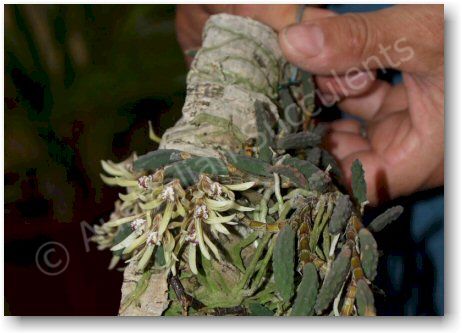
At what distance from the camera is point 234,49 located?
664mm

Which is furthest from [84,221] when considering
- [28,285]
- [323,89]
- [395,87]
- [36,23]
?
[395,87]

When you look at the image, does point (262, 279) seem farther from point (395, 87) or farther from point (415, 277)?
point (395, 87)

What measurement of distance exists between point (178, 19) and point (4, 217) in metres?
0.52

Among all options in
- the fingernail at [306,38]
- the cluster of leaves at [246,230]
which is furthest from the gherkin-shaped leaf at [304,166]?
the fingernail at [306,38]

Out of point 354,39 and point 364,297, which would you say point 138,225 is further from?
point 354,39

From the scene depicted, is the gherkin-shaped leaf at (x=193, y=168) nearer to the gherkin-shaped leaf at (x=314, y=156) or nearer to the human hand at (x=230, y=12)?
the gherkin-shaped leaf at (x=314, y=156)

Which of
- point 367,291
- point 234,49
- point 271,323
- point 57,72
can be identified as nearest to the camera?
point 367,291

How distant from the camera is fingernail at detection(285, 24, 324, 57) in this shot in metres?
0.68

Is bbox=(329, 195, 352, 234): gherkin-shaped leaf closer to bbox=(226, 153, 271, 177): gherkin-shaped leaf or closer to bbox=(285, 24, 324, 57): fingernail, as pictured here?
bbox=(226, 153, 271, 177): gherkin-shaped leaf

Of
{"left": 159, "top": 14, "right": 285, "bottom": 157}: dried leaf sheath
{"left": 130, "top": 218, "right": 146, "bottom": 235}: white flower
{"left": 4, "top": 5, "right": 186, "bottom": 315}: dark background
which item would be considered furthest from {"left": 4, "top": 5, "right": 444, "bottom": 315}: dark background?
{"left": 130, "top": 218, "right": 146, "bottom": 235}: white flower

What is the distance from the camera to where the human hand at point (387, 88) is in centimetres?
71

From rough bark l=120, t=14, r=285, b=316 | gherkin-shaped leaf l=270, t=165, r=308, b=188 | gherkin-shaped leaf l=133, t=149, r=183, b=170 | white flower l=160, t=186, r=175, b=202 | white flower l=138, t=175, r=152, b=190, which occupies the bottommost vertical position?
gherkin-shaped leaf l=270, t=165, r=308, b=188

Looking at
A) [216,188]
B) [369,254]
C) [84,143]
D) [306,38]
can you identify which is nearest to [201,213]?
[216,188]

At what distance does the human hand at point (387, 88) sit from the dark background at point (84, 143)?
0.07 metres
